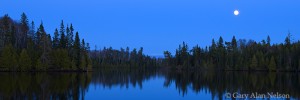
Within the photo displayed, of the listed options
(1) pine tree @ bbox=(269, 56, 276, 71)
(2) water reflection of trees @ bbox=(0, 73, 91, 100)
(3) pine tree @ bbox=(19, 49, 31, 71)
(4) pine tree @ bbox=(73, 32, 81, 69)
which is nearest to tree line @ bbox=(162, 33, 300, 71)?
(1) pine tree @ bbox=(269, 56, 276, 71)

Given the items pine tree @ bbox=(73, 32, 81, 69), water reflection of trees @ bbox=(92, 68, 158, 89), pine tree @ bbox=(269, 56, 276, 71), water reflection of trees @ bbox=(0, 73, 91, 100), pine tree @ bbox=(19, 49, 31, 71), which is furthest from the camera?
pine tree @ bbox=(269, 56, 276, 71)

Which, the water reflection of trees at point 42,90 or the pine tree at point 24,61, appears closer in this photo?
the water reflection of trees at point 42,90

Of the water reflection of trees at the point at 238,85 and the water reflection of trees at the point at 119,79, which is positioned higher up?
the water reflection of trees at the point at 119,79

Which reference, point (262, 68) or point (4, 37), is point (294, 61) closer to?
point (262, 68)

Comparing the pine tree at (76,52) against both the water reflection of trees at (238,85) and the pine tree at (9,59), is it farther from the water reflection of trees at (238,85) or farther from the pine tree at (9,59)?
the water reflection of trees at (238,85)

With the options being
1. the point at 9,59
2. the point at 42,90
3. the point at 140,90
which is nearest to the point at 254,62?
the point at 9,59

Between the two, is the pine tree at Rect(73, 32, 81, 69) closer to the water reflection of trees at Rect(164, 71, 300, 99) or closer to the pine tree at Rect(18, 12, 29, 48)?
the pine tree at Rect(18, 12, 29, 48)

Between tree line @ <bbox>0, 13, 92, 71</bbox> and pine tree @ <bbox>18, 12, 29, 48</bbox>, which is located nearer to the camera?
tree line @ <bbox>0, 13, 92, 71</bbox>

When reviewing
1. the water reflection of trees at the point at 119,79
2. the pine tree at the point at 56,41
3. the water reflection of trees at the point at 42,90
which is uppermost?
the pine tree at the point at 56,41

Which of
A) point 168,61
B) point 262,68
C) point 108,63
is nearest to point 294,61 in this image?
point 262,68

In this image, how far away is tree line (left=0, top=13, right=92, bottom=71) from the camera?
82438mm

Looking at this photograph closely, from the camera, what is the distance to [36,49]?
94062 mm

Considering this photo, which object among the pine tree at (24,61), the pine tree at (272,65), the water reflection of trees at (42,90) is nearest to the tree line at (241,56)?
the pine tree at (272,65)

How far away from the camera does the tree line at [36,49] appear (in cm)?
8244
